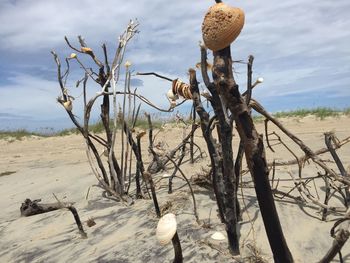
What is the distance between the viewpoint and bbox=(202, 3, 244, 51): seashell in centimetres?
113

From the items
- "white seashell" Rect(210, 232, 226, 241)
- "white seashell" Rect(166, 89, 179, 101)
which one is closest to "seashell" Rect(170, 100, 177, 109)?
"white seashell" Rect(166, 89, 179, 101)

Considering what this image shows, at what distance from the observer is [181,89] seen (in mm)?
2629

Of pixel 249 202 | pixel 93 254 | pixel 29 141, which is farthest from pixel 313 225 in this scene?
pixel 29 141

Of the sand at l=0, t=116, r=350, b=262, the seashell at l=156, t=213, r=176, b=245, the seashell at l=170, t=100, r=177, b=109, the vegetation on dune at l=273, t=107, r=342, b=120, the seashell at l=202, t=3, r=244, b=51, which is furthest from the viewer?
the vegetation on dune at l=273, t=107, r=342, b=120

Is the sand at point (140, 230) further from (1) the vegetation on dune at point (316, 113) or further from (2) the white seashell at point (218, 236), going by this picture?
(1) the vegetation on dune at point (316, 113)

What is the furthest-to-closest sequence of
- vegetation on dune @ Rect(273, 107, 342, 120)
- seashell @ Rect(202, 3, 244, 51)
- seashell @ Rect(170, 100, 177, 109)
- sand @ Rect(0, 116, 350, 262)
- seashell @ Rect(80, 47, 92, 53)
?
vegetation on dune @ Rect(273, 107, 342, 120), seashell @ Rect(80, 47, 92, 53), seashell @ Rect(170, 100, 177, 109), sand @ Rect(0, 116, 350, 262), seashell @ Rect(202, 3, 244, 51)

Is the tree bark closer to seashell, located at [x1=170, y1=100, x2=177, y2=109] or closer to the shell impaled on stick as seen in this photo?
the shell impaled on stick

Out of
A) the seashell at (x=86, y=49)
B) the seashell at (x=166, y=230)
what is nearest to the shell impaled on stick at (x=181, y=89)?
the seashell at (x=86, y=49)

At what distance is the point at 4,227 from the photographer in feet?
11.3

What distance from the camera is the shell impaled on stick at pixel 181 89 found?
8.48 feet

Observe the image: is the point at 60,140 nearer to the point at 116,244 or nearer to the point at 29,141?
the point at 29,141

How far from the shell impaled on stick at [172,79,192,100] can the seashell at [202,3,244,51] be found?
1371 millimetres

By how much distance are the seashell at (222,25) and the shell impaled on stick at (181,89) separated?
1.37 meters

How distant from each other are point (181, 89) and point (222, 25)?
4.89 ft
